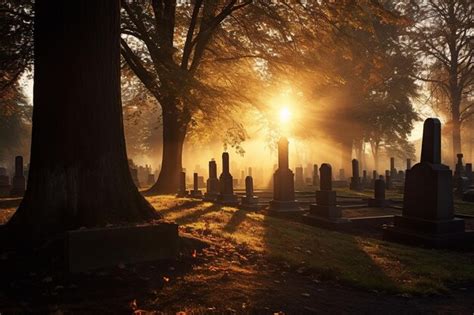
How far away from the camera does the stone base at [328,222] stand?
420 inches

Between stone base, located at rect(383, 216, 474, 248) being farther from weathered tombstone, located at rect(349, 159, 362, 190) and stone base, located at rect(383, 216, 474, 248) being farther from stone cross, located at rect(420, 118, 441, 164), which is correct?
weathered tombstone, located at rect(349, 159, 362, 190)

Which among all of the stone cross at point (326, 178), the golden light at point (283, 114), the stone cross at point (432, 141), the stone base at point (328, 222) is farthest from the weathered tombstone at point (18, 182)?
the stone cross at point (432, 141)

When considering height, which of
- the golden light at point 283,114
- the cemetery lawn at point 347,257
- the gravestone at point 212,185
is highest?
the golden light at point 283,114

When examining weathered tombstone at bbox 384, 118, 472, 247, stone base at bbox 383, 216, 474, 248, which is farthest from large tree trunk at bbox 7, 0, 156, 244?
weathered tombstone at bbox 384, 118, 472, 247

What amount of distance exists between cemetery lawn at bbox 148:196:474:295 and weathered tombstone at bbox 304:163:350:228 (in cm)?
227

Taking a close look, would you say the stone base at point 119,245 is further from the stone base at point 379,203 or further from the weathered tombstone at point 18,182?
the weathered tombstone at point 18,182

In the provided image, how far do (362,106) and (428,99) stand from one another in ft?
21.3

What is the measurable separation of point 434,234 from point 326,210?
3404mm

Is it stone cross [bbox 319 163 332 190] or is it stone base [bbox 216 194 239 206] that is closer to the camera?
stone cross [bbox 319 163 332 190]

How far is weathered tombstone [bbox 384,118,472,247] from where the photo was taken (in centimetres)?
840

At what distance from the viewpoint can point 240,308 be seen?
3637mm

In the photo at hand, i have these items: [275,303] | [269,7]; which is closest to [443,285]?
[275,303]

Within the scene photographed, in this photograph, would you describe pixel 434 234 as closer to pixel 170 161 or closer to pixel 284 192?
pixel 284 192

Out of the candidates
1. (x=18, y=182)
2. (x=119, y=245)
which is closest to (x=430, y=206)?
(x=119, y=245)
